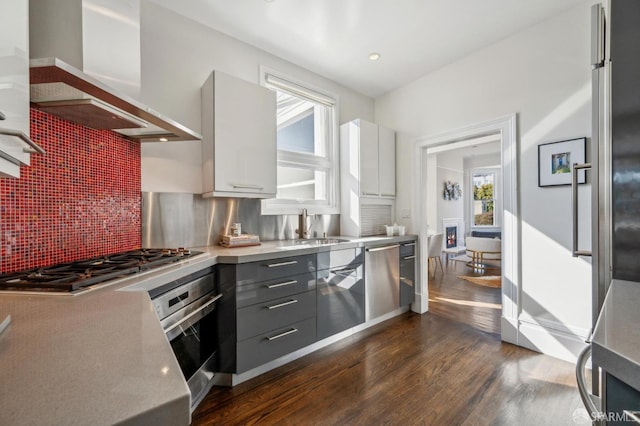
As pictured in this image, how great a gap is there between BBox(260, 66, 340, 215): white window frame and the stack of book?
0.42 metres

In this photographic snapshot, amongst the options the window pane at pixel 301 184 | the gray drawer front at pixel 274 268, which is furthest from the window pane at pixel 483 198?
the gray drawer front at pixel 274 268

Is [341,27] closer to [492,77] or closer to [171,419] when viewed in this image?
[492,77]

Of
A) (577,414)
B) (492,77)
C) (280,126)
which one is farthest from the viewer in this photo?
(280,126)

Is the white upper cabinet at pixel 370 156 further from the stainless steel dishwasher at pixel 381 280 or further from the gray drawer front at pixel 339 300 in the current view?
the gray drawer front at pixel 339 300

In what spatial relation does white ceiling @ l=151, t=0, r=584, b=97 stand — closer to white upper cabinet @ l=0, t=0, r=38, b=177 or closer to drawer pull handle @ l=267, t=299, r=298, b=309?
white upper cabinet @ l=0, t=0, r=38, b=177

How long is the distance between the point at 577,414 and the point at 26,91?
2993mm

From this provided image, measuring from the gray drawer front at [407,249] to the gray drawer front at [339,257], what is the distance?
0.69m

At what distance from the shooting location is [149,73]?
213cm

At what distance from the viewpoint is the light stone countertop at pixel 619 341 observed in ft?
1.45

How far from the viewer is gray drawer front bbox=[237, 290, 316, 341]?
1.85 meters

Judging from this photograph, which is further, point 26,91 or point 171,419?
point 26,91

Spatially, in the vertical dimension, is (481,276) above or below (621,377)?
below

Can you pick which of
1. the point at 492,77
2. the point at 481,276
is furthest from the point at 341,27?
the point at 481,276

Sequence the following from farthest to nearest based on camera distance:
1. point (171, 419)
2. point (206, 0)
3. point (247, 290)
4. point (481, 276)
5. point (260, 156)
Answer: point (481, 276) < point (260, 156) < point (206, 0) < point (247, 290) < point (171, 419)
